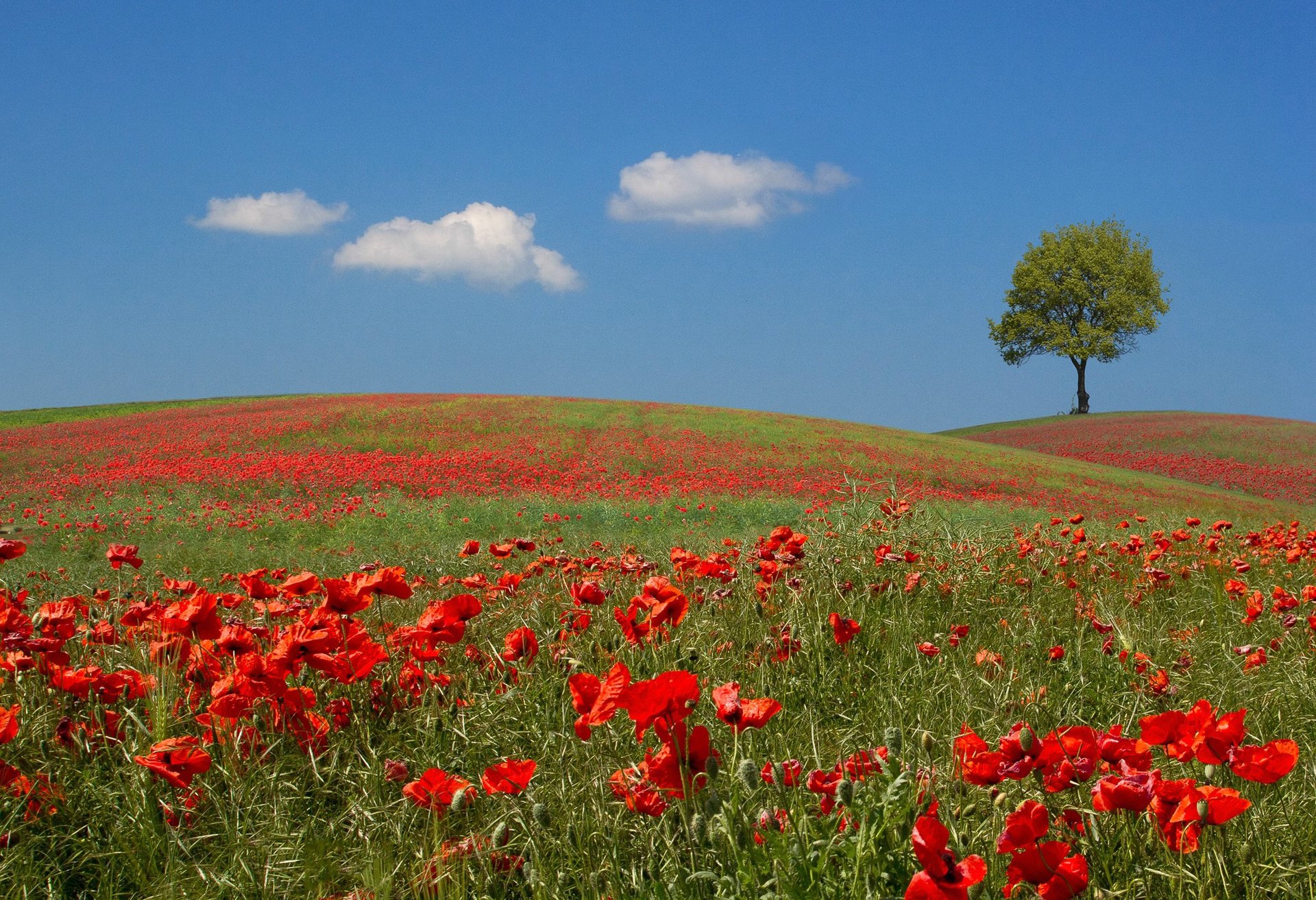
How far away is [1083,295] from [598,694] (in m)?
54.8

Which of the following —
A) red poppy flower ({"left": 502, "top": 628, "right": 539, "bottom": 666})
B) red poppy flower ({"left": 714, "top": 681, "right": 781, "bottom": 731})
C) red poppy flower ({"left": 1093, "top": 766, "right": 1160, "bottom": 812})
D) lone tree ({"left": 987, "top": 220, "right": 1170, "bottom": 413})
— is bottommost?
red poppy flower ({"left": 502, "top": 628, "right": 539, "bottom": 666})

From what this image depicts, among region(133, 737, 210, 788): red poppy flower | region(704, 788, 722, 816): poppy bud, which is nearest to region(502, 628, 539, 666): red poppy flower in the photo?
region(133, 737, 210, 788): red poppy flower

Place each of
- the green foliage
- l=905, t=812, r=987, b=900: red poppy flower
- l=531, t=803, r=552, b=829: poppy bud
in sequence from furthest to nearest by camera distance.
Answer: the green foliage < l=531, t=803, r=552, b=829: poppy bud < l=905, t=812, r=987, b=900: red poppy flower

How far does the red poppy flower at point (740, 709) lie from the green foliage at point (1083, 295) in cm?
5349

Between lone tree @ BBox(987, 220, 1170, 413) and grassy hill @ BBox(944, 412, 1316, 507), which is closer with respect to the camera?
grassy hill @ BBox(944, 412, 1316, 507)

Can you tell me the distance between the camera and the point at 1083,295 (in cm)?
4981

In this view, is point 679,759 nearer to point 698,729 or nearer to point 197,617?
point 698,729

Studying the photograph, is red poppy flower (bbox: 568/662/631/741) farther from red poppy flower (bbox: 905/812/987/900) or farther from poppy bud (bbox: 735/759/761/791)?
red poppy flower (bbox: 905/812/987/900)

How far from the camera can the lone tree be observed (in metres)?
49.4

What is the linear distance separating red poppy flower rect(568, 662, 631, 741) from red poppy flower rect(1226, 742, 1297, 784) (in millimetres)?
1168

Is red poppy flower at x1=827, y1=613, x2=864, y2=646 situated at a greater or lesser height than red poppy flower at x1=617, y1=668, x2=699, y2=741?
lesser

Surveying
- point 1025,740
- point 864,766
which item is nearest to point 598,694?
point 864,766

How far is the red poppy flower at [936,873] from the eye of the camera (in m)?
1.29

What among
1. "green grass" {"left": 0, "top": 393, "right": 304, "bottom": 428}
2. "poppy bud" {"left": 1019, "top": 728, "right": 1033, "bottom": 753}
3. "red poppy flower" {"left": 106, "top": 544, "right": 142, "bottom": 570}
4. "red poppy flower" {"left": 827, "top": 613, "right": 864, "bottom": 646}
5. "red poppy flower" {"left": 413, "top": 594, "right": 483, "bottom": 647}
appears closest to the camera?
"poppy bud" {"left": 1019, "top": 728, "right": 1033, "bottom": 753}
